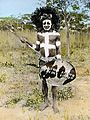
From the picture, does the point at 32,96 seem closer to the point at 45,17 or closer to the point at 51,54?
the point at 51,54

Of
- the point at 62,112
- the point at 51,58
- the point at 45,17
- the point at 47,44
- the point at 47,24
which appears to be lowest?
the point at 62,112

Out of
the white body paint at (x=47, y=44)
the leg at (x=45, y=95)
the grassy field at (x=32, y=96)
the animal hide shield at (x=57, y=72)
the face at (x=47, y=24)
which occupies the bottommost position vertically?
the grassy field at (x=32, y=96)

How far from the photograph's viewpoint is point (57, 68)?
779cm

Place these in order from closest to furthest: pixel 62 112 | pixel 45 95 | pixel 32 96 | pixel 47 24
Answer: pixel 62 112, pixel 47 24, pixel 45 95, pixel 32 96

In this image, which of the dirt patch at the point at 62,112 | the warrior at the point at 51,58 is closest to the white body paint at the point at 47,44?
the warrior at the point at 51,58

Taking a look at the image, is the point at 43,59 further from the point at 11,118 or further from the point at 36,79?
the point at 36,79

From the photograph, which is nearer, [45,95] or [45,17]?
[45,17]

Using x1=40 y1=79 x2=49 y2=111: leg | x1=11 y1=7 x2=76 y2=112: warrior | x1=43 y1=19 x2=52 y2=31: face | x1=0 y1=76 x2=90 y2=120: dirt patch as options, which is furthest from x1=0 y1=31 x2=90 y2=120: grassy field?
x1=43 y1=19 x2=52 y2=31: face

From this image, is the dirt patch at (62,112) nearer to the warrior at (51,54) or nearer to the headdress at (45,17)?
the warrior at (51,54)

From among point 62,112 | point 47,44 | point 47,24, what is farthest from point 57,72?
point 47,24

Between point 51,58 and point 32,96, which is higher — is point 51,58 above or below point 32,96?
above

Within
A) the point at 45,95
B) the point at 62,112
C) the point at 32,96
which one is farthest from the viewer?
the point at 32,96

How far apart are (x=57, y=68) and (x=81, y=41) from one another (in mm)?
17024

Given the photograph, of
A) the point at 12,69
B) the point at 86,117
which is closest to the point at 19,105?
the point at 86,117
